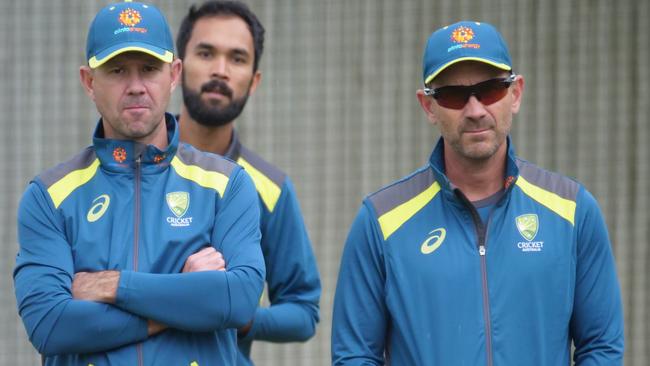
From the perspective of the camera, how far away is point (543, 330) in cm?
356

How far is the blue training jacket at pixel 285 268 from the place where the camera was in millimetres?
4562

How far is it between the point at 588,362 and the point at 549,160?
3.57 meters

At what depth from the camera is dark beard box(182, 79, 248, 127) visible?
471cm

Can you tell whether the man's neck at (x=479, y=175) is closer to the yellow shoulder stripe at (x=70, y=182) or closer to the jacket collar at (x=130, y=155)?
the jacket collar at (x=130, y=155)

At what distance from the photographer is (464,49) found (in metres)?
3.72

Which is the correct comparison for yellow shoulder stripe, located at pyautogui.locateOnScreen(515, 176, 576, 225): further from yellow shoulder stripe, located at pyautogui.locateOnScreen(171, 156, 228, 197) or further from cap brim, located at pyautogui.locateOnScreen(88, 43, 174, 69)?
cap brim, located at pyautogui.locateOnScreen(88, 43, 174, 69)

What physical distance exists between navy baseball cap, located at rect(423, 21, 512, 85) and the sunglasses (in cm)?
5

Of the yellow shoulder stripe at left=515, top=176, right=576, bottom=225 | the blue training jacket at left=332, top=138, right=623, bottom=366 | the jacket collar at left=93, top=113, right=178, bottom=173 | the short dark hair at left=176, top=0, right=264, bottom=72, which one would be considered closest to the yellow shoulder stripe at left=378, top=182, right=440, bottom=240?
the blue training jacket at left=332, top=138, right=623, bottom=366

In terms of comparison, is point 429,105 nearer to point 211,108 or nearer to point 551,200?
point 551,200

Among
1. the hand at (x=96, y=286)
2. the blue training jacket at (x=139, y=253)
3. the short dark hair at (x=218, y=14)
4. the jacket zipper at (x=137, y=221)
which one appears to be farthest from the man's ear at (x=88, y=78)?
the short dark hair at (x=218, y=14)

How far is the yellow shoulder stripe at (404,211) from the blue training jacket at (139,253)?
1.24 feet

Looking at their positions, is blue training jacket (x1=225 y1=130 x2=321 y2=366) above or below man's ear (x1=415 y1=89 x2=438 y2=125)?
below

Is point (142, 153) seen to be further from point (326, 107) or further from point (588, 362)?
point (326, 107)

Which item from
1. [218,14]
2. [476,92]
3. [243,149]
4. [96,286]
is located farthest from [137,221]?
[218,14]
